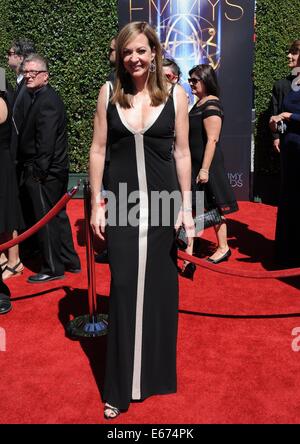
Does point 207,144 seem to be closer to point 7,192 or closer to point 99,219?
point 7,192

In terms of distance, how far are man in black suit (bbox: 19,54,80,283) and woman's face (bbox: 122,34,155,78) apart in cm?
214

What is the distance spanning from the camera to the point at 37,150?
470 cm

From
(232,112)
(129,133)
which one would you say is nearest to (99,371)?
(129,133)

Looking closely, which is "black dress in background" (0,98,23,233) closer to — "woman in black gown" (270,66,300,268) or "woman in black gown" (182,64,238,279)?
"woman in black gown" (182,64,238,279)

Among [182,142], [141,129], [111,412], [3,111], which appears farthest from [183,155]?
[3,111]

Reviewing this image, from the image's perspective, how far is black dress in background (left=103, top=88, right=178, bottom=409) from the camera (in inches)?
107

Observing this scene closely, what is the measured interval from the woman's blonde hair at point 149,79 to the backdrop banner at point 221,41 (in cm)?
529

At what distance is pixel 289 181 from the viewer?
5.00 metres

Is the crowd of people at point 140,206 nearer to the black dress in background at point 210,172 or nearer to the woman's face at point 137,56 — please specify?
the woman's face at point 137,56

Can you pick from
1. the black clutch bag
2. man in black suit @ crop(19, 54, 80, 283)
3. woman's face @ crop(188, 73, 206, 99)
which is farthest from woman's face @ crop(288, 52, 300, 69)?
man in black suit @ crop(19, 54, 80, 283)

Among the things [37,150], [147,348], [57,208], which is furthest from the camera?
[37,150]

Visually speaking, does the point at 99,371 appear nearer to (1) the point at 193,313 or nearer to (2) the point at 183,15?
(1) the point at 193,313

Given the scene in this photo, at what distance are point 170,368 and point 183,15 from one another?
5.99 meters

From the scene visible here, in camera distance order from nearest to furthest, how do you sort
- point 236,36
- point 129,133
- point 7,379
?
point 129,133 → point 7,379 → point 236,36
